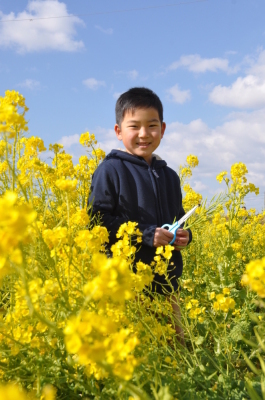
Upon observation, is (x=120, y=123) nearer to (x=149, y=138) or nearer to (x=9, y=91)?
(x=149, y=138)

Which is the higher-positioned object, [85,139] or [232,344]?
[85,139]

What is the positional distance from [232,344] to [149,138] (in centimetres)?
135

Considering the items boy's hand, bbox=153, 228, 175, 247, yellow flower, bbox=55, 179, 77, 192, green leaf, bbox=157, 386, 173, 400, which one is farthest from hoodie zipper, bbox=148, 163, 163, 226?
green leaf, bbox=157, 386, 173, 400

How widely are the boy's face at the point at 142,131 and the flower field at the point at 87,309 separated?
1.54 feet

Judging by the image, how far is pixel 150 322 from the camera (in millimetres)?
1800

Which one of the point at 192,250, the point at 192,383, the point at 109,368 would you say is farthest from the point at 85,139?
the point at 109,368

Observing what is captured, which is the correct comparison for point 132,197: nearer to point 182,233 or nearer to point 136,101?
point 182,233

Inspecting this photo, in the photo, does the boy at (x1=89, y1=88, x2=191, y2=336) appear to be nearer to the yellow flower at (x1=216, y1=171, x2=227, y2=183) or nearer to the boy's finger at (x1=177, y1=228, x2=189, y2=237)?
the boy's finger at (x1=177, y1=228, x2=189, y2=237)

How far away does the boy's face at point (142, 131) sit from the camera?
2582mm

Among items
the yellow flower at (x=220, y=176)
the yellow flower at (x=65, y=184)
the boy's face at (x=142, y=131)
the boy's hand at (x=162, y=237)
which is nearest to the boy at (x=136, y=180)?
the boy's face at (x=142, y=131)

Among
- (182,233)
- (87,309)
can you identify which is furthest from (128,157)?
(87,309)

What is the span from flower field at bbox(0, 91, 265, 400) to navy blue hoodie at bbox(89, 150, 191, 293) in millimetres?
249

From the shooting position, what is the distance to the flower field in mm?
741

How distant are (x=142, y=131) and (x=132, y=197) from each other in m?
0.43
